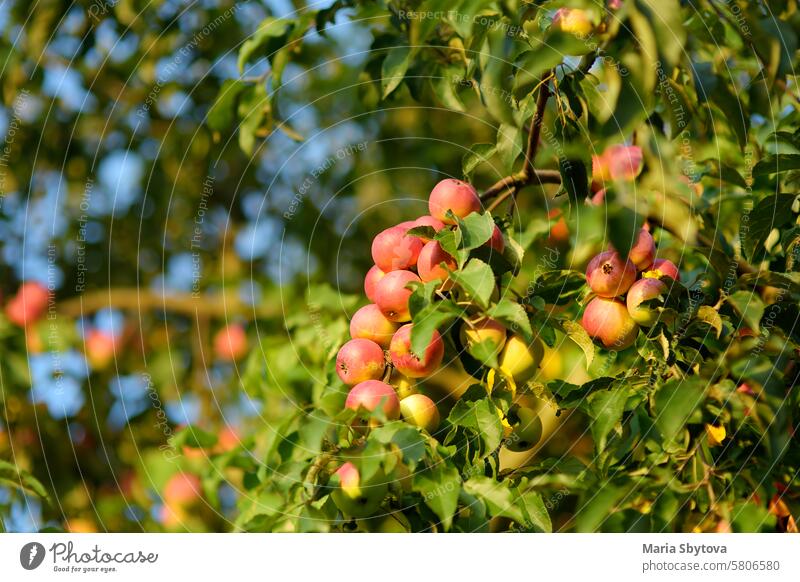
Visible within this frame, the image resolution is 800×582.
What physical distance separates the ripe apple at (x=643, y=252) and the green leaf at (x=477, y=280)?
9.0 inches

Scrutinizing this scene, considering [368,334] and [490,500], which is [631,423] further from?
[368,334]

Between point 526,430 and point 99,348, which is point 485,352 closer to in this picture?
point 526,430

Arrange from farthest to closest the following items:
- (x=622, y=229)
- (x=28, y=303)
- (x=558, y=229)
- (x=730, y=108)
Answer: (x=28, y=303)
(x=558, y=229)
(x=730, y=108)
(x=622, y=229)

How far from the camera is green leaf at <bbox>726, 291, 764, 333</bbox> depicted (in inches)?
30.4

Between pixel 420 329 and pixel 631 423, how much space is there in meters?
0.23

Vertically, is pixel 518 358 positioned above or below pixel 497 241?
below

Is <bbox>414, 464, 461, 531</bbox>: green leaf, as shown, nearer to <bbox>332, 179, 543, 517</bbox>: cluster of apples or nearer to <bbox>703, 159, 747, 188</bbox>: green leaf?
<bbox>332, 179, 543, 517</bbox>: cluster of apples

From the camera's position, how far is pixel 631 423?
81 centimetres

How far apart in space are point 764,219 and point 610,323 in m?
0.19

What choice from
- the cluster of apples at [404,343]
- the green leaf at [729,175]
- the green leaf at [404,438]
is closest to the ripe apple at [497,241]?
the cluster of apples at [404,343]

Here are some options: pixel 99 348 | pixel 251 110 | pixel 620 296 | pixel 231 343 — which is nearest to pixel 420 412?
pixel 620 296

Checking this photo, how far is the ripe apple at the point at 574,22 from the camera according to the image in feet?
2.97

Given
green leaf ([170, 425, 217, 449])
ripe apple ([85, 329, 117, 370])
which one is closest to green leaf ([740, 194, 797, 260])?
green leaf ([170, 425, 217, 449])

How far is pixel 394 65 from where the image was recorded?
3.53ft
